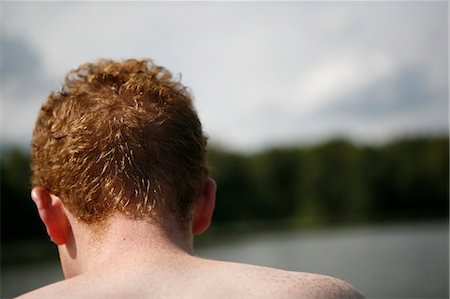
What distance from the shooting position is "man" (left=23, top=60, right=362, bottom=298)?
5.44 ft

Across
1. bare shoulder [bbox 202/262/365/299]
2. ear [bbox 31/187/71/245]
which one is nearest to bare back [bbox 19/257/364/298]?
bare shoulder [bbox 202/262/365/299]

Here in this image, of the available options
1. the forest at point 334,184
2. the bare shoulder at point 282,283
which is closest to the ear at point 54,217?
the bare shoulder at point 282,283

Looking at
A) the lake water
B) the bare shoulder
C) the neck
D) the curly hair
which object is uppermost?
the curly hair

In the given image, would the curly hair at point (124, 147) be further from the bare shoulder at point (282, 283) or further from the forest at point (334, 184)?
the forest at point (334, 184)

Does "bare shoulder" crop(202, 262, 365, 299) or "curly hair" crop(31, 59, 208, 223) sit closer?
"bare shoulder" crop(202, 262, 365, 299)

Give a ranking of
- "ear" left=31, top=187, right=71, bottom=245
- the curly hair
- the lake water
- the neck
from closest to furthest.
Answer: the neck < the curly hair < "ear" left=31, top=187, right=71, bottom=245 < the lake water

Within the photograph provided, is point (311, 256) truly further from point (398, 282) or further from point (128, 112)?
point (128, 112)

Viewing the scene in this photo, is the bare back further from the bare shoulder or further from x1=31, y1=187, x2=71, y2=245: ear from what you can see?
x1=31, y1=187, x2=71, y2=245: ear

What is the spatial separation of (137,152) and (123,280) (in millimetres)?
388

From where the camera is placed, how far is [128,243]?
1756mm

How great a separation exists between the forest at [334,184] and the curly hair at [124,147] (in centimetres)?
6056

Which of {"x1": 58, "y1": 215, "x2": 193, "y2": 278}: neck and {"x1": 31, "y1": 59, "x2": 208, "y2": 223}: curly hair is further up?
{"x1": 31, "y1": 59, "x2": 208, "y2": 223}: curly hair

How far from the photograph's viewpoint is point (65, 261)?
208 centimetres

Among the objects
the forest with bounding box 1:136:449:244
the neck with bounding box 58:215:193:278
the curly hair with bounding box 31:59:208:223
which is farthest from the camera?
the forest with bounding box 1:136:449:244
